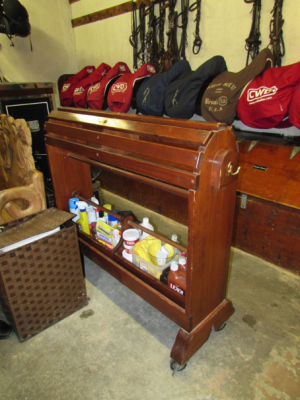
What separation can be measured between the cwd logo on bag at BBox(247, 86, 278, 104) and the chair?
4.53ft

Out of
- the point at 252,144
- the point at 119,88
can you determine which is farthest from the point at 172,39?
the point at 252,144

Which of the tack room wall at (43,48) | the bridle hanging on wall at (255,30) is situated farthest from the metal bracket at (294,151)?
the tack room wall at (43,48)

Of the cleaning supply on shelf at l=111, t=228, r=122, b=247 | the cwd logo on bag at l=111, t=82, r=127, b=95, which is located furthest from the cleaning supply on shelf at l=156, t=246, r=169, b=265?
the cwd logo on bag at l=111, t=82, r=127, b=95

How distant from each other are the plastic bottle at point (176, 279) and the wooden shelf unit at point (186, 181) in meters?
0.03

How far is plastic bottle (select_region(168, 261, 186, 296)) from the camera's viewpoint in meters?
1.36

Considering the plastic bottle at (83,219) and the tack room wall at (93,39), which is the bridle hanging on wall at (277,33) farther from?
the plastic bottle at (83,219)

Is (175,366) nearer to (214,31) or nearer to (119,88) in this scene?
(119,88)

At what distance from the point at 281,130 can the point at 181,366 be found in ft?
6.46

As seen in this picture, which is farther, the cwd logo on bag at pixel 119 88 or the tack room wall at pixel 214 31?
the cwd logo on bag at pixel 119 88

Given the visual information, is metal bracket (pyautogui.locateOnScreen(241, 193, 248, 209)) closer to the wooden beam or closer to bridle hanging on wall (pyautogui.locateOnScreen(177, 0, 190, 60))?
bridle hanging on wall (pyautogui.locateOnScreen(177, 0, 190, 60))

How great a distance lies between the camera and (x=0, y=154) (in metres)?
2.02

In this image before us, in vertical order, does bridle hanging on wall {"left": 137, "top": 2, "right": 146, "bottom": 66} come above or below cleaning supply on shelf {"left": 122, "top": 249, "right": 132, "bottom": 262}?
above

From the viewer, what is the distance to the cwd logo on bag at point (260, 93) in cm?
161

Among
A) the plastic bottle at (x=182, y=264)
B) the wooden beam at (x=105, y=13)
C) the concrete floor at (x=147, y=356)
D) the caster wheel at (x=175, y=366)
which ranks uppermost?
the wooden beam at (x=105, y=13)
